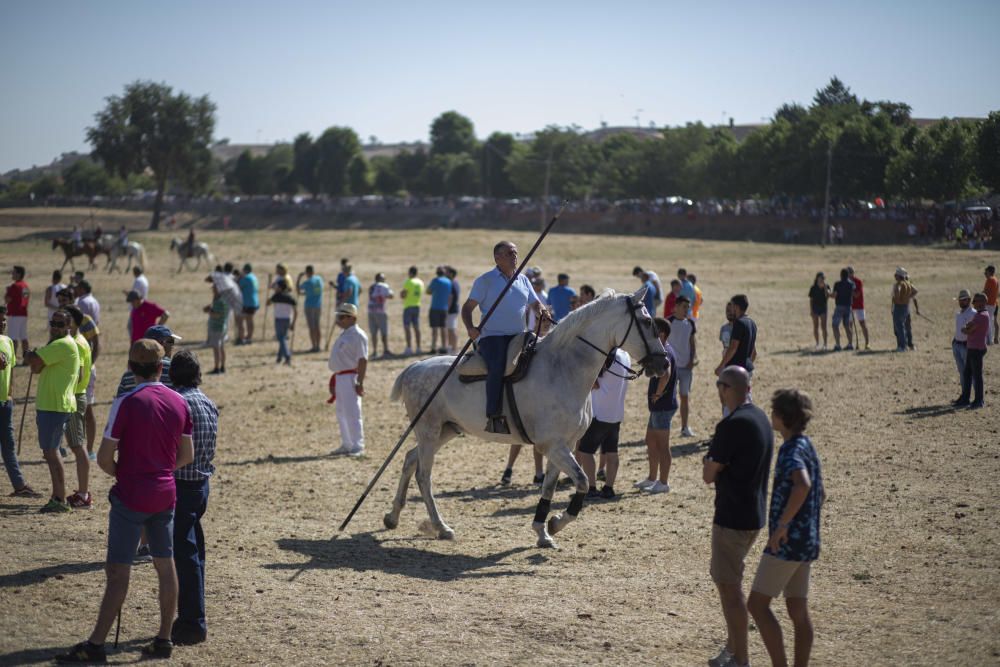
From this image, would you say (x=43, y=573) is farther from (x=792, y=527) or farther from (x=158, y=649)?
(x=792, y=527)

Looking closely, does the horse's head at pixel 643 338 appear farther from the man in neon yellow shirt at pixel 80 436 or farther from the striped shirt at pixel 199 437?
the man in neon yellow shirt at pixel 80 436

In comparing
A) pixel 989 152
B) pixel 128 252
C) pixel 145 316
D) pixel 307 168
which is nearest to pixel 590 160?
pixel 307 168

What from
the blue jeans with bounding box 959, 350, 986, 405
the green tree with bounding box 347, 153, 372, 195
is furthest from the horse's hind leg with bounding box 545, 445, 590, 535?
the green tree with bounding box 347, 153, 372, 195

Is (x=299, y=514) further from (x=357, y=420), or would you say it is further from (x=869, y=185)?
(x=869, y=185)

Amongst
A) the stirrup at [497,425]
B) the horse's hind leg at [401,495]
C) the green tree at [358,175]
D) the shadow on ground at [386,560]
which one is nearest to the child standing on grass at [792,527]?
the shadow on ground at [386,560]

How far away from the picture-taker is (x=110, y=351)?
27.3m

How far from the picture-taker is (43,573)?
31.2 feet

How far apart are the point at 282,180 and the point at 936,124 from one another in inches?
4154

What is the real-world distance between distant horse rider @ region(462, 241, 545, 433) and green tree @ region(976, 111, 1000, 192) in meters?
19.3

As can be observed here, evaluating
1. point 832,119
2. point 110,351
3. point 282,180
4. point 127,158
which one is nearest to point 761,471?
point 110,351

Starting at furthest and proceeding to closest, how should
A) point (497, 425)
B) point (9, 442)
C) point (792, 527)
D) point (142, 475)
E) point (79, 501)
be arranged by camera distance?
point (9, 442) → point (79, 501) → point (497, 425) → point (142, 475) → point (792, 527)

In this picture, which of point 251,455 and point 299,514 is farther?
point 251,455

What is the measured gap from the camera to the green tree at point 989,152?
26859mm

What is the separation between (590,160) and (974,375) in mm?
92001
